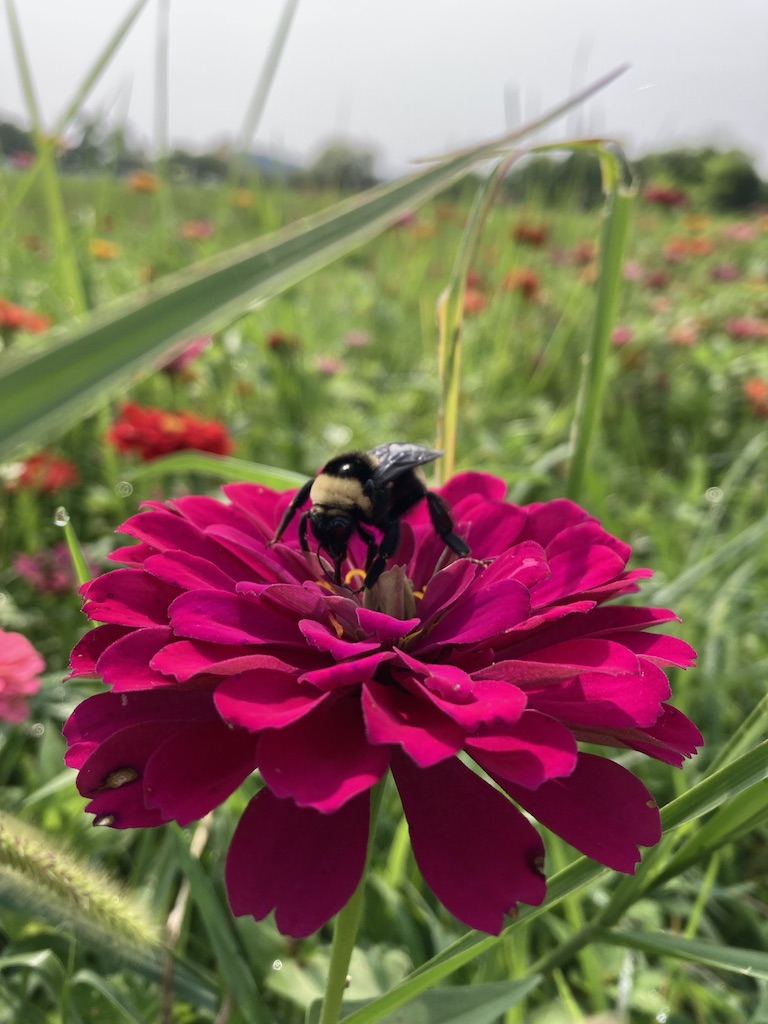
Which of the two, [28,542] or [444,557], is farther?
[28,542]

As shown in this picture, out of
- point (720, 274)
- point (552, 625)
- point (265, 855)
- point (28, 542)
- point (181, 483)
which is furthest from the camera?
point (720, 274)

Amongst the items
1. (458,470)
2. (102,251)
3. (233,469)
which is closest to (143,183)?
(102,251)

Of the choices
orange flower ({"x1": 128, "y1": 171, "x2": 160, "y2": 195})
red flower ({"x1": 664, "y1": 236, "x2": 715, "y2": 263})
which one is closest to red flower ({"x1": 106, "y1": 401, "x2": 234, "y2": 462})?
red flower ({"x1": 664, "y1": 236, "x2": 715, "y2": 263})

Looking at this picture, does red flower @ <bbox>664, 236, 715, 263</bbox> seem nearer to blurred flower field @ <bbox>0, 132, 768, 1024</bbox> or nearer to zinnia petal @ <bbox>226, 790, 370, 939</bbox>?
blurred flower field @ <bbox>0, 132, 768, 1024</bbox>

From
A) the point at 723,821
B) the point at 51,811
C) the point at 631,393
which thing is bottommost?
the point at 631,393

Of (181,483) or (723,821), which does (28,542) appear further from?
(723,821)

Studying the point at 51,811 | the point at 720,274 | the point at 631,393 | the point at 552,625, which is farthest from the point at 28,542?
the point at 720,274

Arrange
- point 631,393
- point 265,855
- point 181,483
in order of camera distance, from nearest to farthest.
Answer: point 265,855 < point 181,483 < point 631,393
